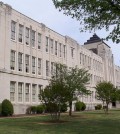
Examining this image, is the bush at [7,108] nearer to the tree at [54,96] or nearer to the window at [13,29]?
the window at [13,29]

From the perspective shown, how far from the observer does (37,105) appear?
45094 millimetres

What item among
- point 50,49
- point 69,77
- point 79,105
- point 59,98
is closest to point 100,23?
point 59,98

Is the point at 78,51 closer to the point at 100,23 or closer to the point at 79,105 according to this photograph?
the point at 79,105

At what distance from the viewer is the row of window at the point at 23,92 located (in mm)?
40531

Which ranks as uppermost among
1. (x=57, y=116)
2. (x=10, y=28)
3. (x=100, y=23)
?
(x=10, y=28)

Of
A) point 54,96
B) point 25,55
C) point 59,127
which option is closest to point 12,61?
point 25,55

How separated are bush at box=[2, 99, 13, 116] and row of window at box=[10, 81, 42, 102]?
117 inches

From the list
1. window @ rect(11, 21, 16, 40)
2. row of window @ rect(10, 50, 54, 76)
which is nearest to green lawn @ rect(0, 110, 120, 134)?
row of window @ rect(10, 50, 54, 76)

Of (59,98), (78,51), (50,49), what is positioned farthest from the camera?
(78,51)

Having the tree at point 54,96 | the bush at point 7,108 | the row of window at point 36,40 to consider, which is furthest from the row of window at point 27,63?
the tree at point 54,96

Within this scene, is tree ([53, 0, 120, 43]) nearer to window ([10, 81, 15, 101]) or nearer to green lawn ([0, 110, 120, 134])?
green lawn ([0, 110, 120, 134])

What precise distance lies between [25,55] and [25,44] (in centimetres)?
154

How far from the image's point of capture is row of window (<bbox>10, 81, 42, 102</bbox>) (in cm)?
4053

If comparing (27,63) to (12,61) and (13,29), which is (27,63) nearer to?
(12,61)
